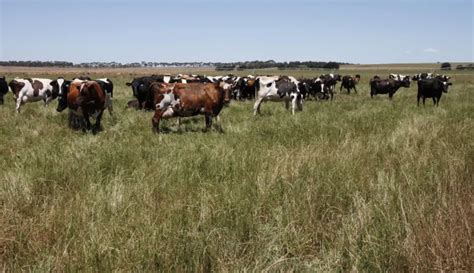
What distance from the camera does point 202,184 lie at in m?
5.38

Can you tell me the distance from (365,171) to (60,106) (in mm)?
11317

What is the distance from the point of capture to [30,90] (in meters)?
17.6

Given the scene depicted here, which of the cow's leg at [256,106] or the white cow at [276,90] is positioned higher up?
the white cow at [276,90]

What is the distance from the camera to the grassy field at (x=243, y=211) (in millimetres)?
3350

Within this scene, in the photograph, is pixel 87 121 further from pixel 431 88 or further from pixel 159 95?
pixel 431 88

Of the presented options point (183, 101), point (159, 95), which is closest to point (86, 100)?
point (159, 95)

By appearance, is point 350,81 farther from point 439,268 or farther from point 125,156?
point 439,268

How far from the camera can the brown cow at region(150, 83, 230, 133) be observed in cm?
1195

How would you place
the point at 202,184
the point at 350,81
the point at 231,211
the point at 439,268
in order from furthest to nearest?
the point at 350,81
the point at 202,184
the point at 231,211
the point at 439,268

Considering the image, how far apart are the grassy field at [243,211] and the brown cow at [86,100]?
5070 mm

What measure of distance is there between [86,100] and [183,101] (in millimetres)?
2927

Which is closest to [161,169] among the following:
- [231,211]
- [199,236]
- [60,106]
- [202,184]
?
[202,184]

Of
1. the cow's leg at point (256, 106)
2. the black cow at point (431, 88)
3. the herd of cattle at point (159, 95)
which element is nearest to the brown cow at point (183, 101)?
the herd of cattle at point (159, 95)

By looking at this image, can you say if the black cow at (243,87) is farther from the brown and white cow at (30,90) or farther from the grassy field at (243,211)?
the grassy field at (243,211)
